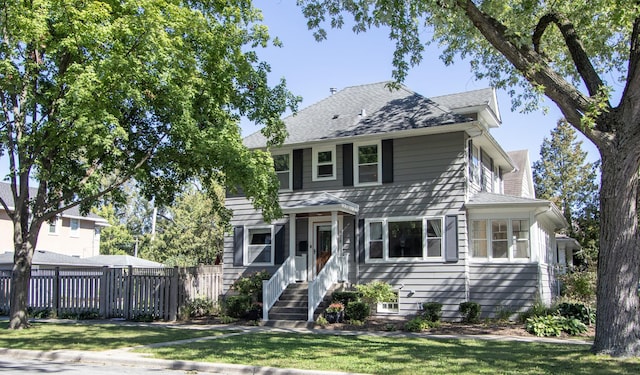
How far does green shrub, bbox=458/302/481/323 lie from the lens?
16.7m

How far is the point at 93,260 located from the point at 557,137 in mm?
31065

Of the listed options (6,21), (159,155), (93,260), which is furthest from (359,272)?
(93,260)

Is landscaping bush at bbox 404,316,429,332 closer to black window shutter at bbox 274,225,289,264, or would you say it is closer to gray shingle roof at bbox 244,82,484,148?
black window shutter at bbox 274,225,289,264

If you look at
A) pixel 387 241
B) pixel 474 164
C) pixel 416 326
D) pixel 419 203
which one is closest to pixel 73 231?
pixel 387 241

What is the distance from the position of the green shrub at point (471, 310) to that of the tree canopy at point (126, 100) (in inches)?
249

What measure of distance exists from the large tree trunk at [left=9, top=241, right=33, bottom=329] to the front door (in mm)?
9000

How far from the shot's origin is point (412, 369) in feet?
28.7

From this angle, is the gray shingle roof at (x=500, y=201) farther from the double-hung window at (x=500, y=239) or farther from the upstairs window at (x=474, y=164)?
the upstairs window at (x=474, y=164)

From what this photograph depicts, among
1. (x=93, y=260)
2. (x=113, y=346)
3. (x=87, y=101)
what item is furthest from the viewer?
(x=93, y=260)

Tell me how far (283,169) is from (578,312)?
10904 millimetres

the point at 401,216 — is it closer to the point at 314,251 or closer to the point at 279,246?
the point at 314,251

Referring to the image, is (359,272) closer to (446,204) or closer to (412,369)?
(446,204)

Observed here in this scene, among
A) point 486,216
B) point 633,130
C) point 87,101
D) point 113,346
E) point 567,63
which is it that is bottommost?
point 113,346

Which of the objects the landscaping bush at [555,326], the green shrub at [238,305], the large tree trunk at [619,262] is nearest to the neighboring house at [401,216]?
the green shrub at [238,305]
